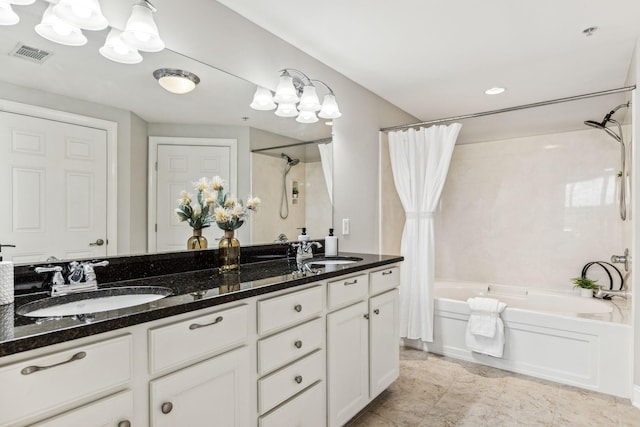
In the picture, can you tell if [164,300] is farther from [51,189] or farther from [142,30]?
[142,30]

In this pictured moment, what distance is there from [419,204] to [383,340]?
1362mm

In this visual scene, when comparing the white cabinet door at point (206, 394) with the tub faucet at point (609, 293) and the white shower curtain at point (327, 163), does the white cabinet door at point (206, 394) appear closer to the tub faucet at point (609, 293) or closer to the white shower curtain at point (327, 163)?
the white shower curtain at point (327, 163)

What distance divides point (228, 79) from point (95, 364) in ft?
5.13

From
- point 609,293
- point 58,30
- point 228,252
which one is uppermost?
point 58,30

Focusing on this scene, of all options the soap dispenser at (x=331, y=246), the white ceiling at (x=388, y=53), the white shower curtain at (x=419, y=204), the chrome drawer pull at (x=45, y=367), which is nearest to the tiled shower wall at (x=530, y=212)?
the white shower curtain at (x=419, y=204)

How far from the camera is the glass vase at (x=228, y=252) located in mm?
1854

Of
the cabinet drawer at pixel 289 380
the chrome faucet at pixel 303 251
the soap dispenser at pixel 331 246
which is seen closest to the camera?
the cabinet drawer at pixel 289 380

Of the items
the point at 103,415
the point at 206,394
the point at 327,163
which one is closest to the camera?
the point at 103,415

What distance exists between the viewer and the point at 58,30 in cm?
134

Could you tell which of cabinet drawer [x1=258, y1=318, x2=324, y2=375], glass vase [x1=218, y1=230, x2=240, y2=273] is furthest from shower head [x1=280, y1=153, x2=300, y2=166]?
cabinet drawer [x1=258, y1=318, x2=324, y2=375]

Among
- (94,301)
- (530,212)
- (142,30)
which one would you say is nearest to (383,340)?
(94,301)

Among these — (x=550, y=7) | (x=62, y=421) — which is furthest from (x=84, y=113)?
(x=550, y=7)

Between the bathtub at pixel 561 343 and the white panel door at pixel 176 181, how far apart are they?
2241 mm

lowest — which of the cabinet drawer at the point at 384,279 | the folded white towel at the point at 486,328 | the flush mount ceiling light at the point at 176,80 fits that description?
the folded white towel at the point at 486,328
